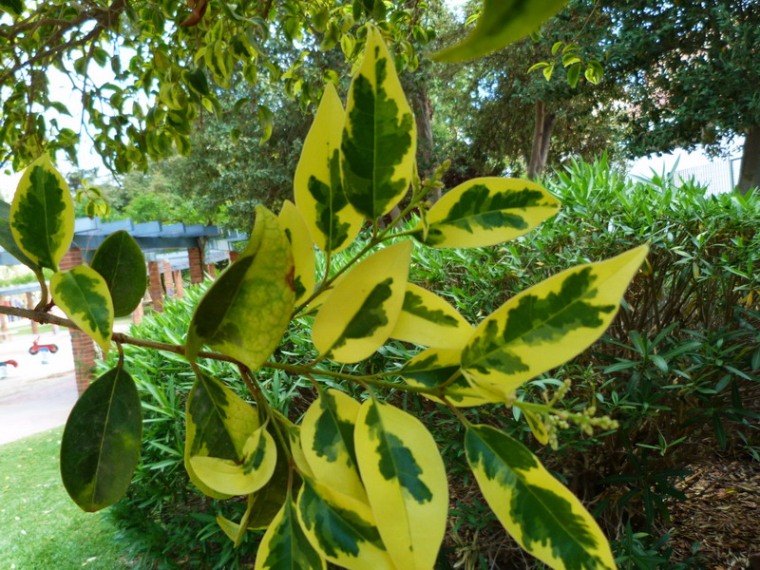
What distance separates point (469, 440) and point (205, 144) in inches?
376

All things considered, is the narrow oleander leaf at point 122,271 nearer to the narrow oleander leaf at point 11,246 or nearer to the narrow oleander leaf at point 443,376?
the narrow oleander leaf at point 11,246

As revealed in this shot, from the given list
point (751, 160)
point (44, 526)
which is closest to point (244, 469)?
point (44, 526)

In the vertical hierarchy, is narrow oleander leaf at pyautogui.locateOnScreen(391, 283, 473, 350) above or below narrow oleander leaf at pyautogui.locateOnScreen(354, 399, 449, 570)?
above

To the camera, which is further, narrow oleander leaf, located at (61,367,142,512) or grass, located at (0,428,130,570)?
grass, located at (0,428,130,570)

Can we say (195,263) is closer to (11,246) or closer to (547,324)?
(11,246)

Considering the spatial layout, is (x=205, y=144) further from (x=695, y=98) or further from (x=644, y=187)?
(x=644, y=187)

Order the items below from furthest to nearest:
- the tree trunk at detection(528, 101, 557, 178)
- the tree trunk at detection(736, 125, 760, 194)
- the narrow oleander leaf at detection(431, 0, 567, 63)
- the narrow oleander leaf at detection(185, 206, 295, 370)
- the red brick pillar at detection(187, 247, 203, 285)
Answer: the red brick pillar at detection(187, 247, 203, 285) → the tree trunk at detection(528, 101, 557, 178) → the tree trunk at detection(736, 125, 760, 194) → the narrow oleander leaf at detection(185, 206, 295, 370) → the narrow oleander leaf at detection(431, 0, 567, 63)

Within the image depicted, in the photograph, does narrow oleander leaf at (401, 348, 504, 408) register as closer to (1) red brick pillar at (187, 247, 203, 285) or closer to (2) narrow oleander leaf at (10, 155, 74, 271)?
(2) narrow oleander leaf at (10, 155, 74, 271)

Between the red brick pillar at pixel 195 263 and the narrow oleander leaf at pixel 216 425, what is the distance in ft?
31.2

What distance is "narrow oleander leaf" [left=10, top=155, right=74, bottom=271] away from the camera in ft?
1.10

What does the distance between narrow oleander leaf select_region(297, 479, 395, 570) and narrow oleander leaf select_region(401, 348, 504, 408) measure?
0.22 ft

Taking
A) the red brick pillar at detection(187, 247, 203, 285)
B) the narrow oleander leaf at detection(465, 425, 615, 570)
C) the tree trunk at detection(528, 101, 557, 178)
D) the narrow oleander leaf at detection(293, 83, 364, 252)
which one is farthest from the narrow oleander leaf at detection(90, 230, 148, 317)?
the red brick pillar at detection(187, 247, 203, 285)

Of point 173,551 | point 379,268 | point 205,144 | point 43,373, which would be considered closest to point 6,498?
point 173,551

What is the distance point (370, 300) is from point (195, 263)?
989 cm
